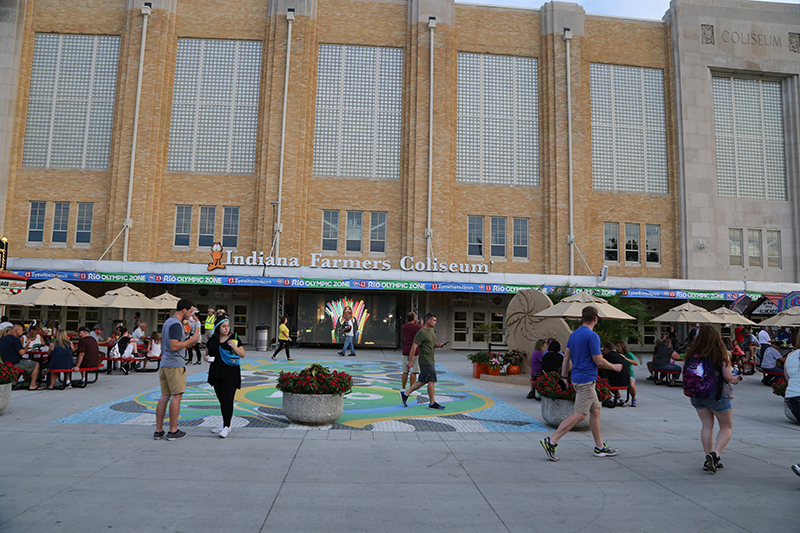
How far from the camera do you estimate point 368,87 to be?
31.5m

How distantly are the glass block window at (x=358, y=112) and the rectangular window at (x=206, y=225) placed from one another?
235 inches

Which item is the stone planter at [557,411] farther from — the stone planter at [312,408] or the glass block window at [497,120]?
the glass block window at [497,120]

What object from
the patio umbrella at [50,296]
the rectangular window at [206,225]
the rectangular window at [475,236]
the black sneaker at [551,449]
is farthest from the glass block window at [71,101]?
the black sneaker at [551,449]

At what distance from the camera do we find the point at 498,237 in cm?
3125

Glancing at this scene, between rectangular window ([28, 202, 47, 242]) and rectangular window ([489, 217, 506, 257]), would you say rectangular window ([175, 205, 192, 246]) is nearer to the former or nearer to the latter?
rectangular window ([28, 202, 47, 242])

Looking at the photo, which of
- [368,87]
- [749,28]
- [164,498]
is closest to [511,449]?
[164,498]

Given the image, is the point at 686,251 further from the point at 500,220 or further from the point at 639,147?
the point at 500,220

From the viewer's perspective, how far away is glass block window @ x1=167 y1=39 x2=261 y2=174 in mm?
30406

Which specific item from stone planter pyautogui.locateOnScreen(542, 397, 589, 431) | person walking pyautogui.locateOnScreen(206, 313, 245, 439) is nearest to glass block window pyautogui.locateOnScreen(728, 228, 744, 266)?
stone planter pyautogui.locateOnScreen(542, 397, 589, 431)

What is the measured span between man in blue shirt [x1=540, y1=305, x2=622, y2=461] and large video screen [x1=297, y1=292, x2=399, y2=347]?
21431mm

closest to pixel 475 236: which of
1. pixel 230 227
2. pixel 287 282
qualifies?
pixel 287 282

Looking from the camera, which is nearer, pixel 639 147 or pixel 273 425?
pixel 273 425

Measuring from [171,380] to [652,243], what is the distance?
30555 mm

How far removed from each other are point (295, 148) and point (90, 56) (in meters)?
12.8
